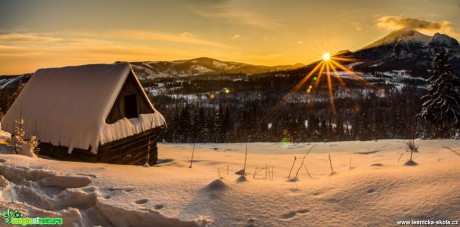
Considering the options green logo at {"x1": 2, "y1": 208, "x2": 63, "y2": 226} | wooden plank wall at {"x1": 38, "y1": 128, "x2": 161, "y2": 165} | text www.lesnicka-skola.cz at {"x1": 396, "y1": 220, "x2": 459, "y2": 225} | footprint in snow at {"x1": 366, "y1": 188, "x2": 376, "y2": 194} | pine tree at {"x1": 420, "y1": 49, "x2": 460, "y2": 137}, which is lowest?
wooden plank wall at {"x1": 38, "y1": 128, "x2": 161, "y2": 165}

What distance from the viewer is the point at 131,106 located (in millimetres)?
13094

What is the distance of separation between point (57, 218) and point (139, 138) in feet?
33.9

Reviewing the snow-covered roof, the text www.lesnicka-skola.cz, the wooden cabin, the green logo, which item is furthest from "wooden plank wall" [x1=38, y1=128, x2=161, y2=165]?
the text www.lesnicka-skola.cz

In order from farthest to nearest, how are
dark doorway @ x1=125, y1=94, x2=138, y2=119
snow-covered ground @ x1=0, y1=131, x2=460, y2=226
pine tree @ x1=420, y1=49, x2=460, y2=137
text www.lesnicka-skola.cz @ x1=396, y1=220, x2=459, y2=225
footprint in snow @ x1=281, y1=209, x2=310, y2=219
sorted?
pine tree @ x1=420, y1=49, x2=460, y2=137, dark doorway @ x1=125, y1=94, x2=138, y2=119, footprint in snow @ x1=281, y1=209, x2=310, y2=219, snow-covered ground @ x1=0, y1=131, x2=460, y2=226, text www.lesnicka-skola.cz @ x1=396, y1=220, x2=459, y2=225

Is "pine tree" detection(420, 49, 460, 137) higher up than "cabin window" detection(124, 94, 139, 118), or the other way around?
"pine tree" detection(420, 49, 460, 137)

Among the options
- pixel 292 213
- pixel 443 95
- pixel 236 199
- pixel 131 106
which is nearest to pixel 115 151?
pixel 131 106

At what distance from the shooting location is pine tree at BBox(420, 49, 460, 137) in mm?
27125

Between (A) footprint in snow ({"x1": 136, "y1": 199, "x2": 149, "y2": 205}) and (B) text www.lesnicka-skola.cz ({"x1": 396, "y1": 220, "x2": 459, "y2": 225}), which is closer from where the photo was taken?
(B) text www.lesnicka-skola.cz ({"x1": 396, "y1": 220, "x2": 459, "y2": 225})

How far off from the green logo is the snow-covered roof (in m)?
7.15

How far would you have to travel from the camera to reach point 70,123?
11141mm

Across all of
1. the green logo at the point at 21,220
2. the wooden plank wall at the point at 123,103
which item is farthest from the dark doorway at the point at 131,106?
the green logo at the point at 21,220

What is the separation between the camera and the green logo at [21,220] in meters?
3.14

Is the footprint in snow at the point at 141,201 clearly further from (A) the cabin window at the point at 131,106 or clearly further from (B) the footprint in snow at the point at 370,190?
(A) the cabin window at the point at 131,106

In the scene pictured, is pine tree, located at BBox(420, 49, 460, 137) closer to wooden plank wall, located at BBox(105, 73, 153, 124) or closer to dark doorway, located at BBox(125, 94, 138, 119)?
wooden plank wall, located at BBox(105, 73, 153, 124)
